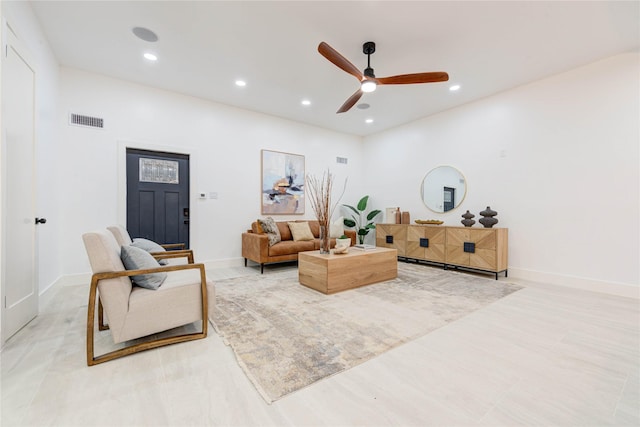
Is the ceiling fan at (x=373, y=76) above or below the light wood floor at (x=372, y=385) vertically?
above

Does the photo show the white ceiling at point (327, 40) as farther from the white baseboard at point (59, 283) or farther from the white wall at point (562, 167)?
the white baseboard at point (59, 283)

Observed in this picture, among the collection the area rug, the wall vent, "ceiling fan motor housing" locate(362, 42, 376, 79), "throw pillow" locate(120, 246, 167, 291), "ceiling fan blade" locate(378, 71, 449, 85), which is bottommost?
the area rug

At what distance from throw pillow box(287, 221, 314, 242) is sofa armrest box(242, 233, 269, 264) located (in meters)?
0.79

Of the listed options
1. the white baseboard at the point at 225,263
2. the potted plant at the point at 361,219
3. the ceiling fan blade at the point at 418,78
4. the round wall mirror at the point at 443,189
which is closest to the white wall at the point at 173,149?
the white baseboard at the point at 225,263

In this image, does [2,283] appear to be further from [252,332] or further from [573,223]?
[573,223]

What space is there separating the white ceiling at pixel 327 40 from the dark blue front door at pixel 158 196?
1220mm

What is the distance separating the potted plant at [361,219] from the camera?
20.8 ft

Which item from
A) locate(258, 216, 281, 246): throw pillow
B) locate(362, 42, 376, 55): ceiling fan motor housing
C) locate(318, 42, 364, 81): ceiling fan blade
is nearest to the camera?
locate(318, 42, 364, 81): ceiling fan blade

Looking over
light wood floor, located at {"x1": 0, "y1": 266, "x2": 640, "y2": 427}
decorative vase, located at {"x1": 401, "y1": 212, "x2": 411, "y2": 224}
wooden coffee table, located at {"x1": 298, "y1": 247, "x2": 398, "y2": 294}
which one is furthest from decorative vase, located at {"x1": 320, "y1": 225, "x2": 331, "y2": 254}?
decorative vase, located at {"x1": 401, "y1": 212, "x2": 411, "y2": 224}

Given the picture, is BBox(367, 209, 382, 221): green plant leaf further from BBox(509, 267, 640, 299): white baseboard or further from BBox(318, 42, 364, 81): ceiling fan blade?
BBox(318, 42, 364, 81): ceiling fan blade

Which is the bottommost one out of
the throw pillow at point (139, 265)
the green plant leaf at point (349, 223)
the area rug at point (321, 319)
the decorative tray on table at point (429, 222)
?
the area rug at point (321, 319)

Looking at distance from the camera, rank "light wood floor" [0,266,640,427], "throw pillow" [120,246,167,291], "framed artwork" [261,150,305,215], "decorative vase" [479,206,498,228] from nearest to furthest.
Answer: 1. "light wood floor" [0,266,640,427]
2. "throw pillow" [120,246,167,291]
3. "decorative vase" [479,206,498,228]
4. "framed artwork" [261,150,305,215]

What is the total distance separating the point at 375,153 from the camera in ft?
22.0

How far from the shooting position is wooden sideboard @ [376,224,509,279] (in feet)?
13.4
